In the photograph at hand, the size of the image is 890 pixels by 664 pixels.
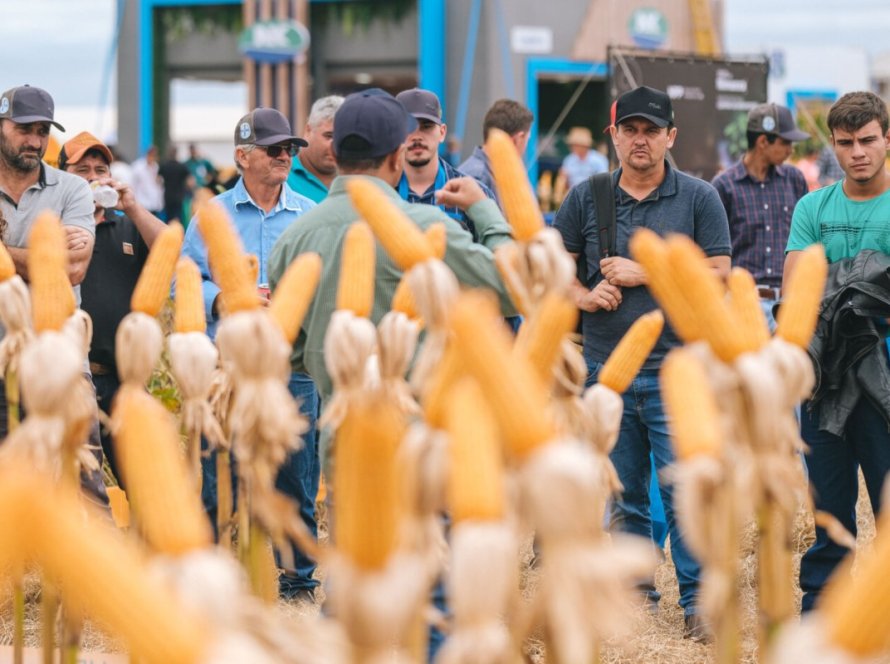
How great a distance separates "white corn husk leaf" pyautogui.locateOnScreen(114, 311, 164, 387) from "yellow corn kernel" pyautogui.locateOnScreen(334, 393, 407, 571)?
3.01 ft

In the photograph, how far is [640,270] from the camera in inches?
159

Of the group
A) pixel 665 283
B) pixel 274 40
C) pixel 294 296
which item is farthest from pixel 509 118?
pixel 274 40

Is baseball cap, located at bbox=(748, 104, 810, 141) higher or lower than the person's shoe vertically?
higher

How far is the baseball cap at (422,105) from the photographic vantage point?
4824 mm

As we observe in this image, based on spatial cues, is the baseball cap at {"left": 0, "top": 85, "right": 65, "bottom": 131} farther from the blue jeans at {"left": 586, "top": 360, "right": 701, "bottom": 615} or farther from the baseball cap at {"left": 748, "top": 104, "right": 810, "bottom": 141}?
the baseball cap at {"left": 748, "top": 104, "right": 810, "bottom": 141}

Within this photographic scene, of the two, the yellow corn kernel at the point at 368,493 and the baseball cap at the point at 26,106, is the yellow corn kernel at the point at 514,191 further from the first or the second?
the baseball cap at the point at 26,106

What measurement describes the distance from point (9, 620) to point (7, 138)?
1723 mm

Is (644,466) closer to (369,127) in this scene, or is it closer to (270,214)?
(270,214)

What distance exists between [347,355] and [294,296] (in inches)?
4.6

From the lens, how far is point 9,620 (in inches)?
171

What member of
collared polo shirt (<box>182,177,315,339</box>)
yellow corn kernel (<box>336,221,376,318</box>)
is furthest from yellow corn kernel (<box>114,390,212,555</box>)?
collared polo shirt (<box>182,177,315,339</box>)

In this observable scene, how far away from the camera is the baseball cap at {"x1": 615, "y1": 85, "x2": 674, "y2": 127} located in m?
4.09

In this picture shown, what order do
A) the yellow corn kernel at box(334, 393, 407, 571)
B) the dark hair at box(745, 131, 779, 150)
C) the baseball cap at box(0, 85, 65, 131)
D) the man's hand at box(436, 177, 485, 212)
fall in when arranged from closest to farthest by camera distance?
1. the yellow corn kernel at box(334, 393, 407, 571)
2. the man's hand at box(436, 177, 485, 212)
3. the baseball cap at box(0, 85, 65, 131)
4. the dark hair at box(745, 131, 779, 150)

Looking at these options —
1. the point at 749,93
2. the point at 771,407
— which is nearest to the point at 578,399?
the point at 771,407
